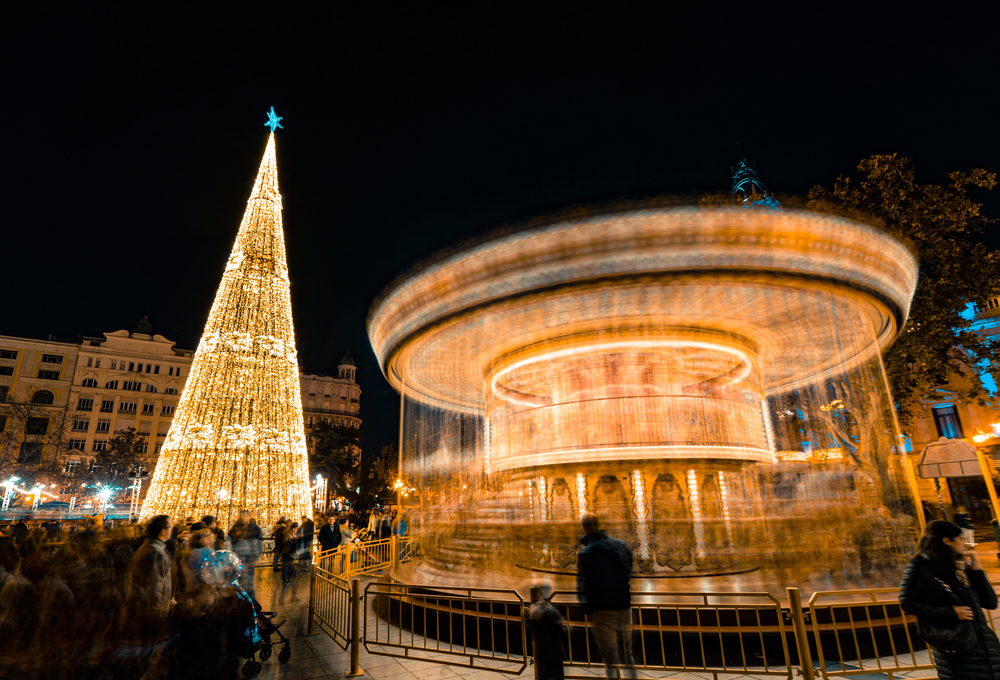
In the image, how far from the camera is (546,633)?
411cm

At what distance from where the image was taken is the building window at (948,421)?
26516 mm

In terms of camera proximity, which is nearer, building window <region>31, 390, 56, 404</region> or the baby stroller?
the baby stroller

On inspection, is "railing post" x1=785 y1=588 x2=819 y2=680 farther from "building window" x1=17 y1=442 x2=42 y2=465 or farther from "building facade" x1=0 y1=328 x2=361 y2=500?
"building facade" x1=0 y1=328 x2=361 y2=500

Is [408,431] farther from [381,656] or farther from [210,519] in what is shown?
[381,656]

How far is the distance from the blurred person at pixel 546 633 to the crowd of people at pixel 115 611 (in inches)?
94.1

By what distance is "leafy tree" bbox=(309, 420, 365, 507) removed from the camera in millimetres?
45250

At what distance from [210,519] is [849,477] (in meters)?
14.0

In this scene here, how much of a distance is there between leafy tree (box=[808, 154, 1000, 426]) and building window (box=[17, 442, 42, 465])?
144 ft

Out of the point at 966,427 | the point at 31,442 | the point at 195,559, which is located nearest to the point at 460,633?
the point at 195,559

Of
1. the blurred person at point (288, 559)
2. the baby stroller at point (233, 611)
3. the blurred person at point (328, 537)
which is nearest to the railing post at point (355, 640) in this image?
the baby stroller at point (233, 611)

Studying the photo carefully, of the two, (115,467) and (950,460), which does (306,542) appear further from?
(115,467)

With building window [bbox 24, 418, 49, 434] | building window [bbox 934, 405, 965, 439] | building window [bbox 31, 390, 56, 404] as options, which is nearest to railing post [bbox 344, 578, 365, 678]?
building window [bbox 934, 405, 965, 439]

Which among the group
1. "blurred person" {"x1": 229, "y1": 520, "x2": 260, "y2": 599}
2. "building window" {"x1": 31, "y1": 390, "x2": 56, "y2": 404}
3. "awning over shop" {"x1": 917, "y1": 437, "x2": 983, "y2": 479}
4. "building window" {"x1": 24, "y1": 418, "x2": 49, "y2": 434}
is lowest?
"blurred person" {"x1": 229, "y1": 520, "x2": 260, "y2": 599}

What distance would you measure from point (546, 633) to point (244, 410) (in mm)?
12543
